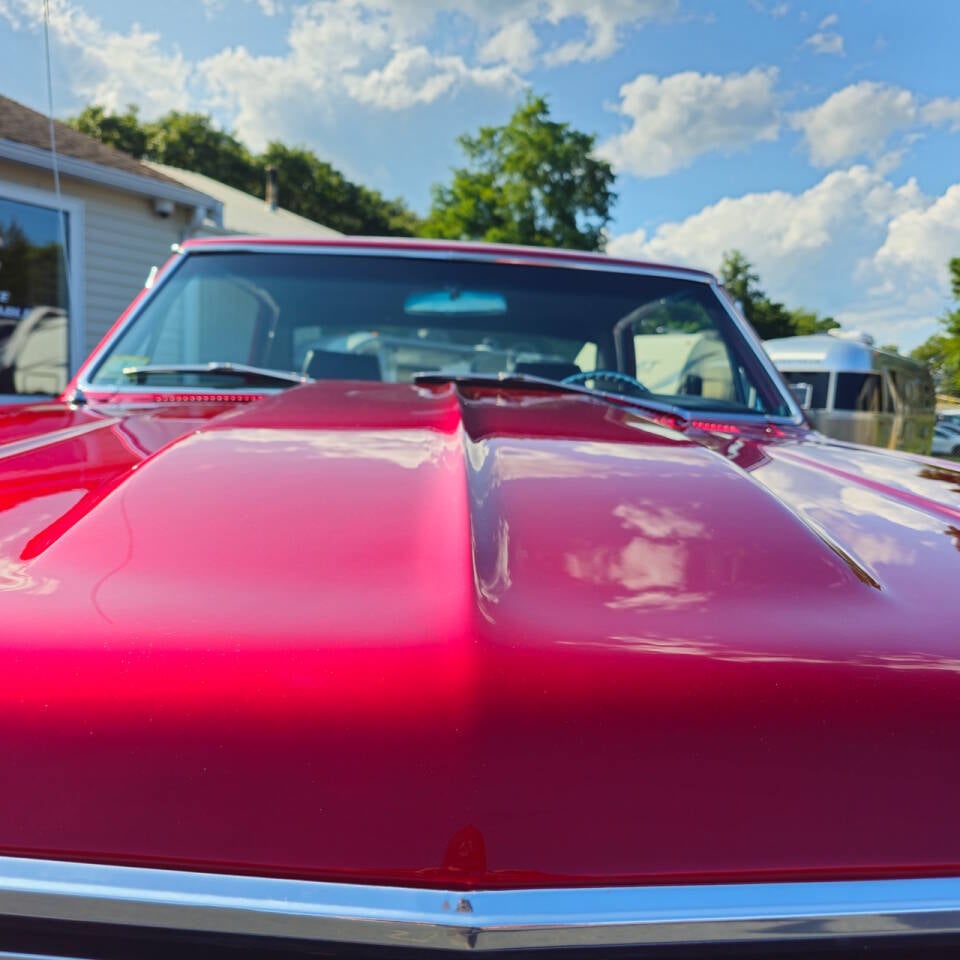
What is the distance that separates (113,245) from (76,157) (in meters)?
1.07

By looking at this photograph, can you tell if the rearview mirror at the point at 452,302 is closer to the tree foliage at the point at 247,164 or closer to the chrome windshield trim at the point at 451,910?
the chrome windshield trim at the point at 451,910

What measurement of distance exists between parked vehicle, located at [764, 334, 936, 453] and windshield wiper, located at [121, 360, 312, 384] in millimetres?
13101

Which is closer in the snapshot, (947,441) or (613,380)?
(613,380)

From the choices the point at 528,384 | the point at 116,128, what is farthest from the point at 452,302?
the point at 116,128

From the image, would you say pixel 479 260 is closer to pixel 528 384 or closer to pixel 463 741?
pixel 528 384

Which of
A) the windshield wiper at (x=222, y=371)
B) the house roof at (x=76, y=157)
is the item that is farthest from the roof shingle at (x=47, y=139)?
the windshield wiper at (x=222, y=371)

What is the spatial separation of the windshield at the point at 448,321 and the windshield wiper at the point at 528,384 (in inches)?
7.7

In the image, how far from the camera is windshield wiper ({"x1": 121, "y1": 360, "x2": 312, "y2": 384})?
218 cm

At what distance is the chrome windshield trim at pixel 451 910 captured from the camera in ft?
2.28

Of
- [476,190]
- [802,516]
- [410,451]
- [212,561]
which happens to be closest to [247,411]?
[410,451]

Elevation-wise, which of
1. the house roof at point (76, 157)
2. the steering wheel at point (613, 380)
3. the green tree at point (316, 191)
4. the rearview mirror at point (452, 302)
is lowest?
the steering wheel at point (613, 380)

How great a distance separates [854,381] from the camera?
1491cm

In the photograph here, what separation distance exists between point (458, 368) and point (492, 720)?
2.01 metres

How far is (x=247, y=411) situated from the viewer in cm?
159
